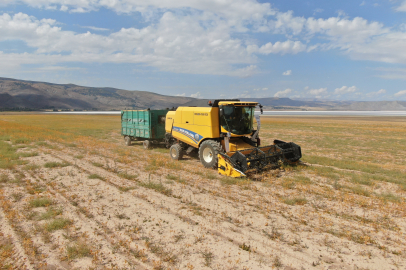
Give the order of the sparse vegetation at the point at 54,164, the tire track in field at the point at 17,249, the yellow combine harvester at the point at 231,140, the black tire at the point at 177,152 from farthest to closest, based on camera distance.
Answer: the black tire at the point at 177,152 → the sparse vegetation at the point at 54,164 → the yellow combine harvester at the point at 231,140 → the tire track in field at the point at 17,249

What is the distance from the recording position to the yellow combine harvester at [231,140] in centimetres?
979

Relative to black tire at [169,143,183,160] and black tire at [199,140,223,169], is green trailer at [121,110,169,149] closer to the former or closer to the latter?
black tire at [169,143,183,160]

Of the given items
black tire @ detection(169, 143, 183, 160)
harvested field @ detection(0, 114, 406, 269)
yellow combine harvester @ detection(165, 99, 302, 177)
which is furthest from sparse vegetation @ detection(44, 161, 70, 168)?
yellow combine harvester @ detection(165, 99, 302, 177)

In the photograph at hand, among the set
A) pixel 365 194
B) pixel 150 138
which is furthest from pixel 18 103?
pixel 365 194

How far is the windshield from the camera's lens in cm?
1070

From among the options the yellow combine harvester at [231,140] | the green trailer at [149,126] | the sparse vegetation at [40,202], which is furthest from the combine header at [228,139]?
the sparse vegetation at [40,202]

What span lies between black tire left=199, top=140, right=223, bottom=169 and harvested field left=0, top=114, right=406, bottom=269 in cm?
62

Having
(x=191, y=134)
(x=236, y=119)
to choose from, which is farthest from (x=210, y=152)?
(x=236, y=119)

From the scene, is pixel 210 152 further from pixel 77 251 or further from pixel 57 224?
pixel 77 251

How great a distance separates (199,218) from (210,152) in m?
5.10

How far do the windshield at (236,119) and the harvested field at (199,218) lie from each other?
2251 mm

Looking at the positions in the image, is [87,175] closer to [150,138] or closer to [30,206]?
[30,206]

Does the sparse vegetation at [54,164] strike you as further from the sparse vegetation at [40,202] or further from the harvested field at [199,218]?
the sparse vegetation at [40,202]

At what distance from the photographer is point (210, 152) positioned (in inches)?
434
